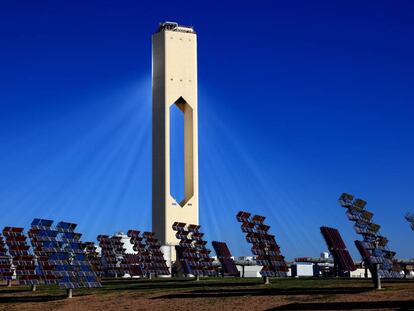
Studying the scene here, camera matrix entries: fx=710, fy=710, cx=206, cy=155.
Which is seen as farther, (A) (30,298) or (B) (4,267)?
(B) (4,267)

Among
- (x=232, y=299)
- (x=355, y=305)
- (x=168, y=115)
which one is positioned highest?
(x=168, y=115)

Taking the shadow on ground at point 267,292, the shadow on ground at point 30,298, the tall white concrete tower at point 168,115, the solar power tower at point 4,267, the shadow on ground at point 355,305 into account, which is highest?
the tall white concrete tower at point 168,115

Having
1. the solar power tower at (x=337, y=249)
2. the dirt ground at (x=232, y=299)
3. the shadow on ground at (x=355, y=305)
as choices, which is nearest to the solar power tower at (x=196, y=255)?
the solar power tower at (x=337, y=249)

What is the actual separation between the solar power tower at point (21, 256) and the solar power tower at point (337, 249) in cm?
2983

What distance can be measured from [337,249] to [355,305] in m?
42.1

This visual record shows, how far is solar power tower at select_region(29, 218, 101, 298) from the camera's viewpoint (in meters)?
47.6

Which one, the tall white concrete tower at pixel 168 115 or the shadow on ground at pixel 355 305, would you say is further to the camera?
the tall white concrete tower at pixel 168 115

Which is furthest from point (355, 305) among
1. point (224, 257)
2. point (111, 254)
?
point (111, 254)

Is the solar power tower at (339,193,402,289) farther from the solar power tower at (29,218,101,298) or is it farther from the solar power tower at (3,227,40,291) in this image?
the solar power tower at (3,227,40,291)

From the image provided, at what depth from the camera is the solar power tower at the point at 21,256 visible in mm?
58156

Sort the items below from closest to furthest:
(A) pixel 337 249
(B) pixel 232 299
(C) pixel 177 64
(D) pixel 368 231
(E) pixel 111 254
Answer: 1. (B) pixel 232 299
2. (D) pixel 368 231
3. (A) pixel 337 249
4. (E) pixel 111 254
5. (C) pixel 177 64

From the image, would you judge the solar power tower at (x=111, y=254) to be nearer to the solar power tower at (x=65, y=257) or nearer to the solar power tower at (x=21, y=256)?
the solar power tower at (x=21, y=256)

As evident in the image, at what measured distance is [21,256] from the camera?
61156 millimetres

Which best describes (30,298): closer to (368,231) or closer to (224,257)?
(368,231)
